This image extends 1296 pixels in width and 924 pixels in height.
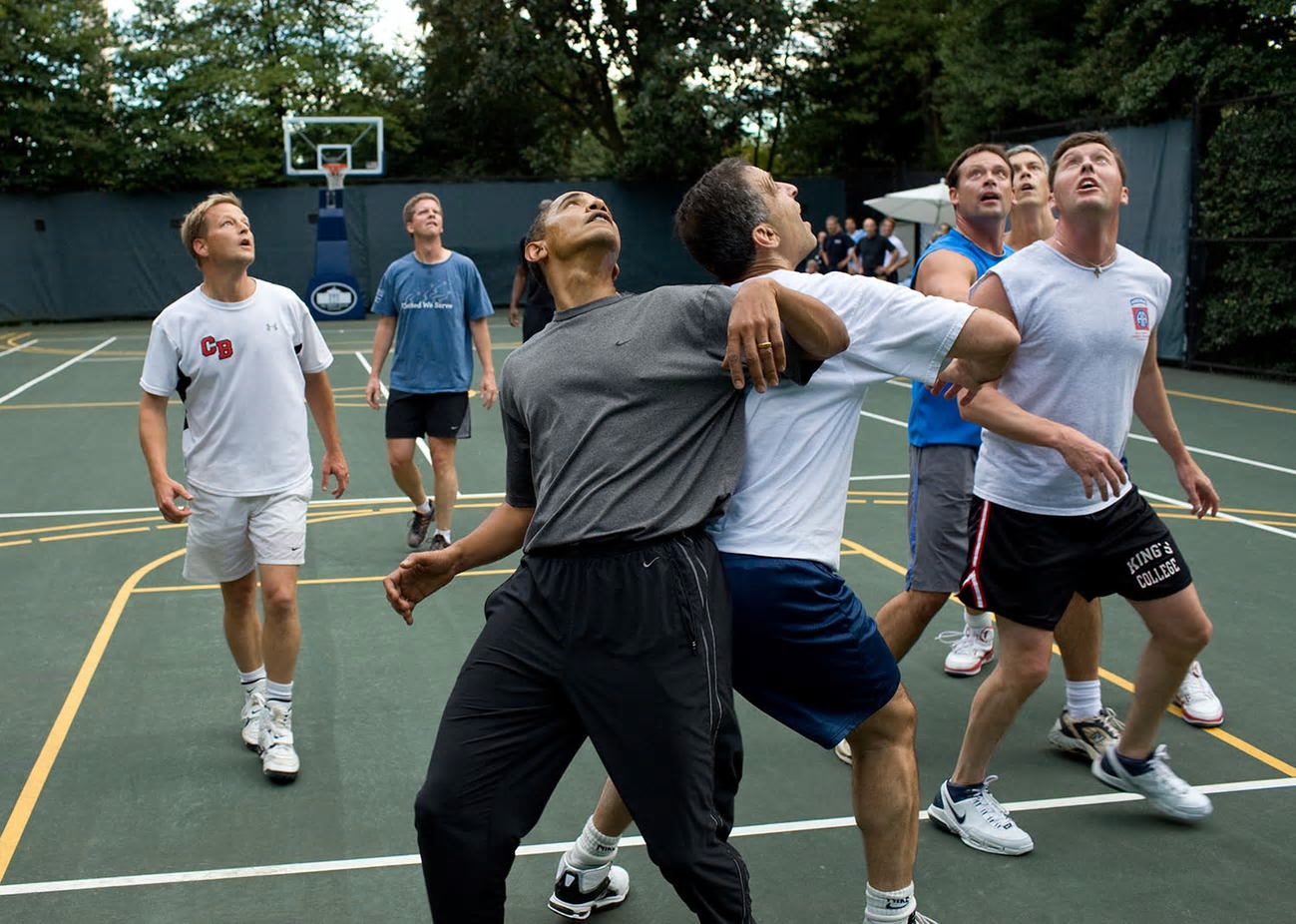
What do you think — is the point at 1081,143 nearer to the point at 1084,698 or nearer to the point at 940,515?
the point at 940,515

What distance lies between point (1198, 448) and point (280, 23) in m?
32.4

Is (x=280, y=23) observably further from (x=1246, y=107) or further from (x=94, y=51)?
(x=1246, y=107)

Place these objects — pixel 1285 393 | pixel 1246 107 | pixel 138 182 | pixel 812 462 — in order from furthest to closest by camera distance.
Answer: pixel 138 182 < pixel 1246 107 < pixel 1285 393 < pixel 812 462

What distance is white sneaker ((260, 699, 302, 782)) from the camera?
4324 millimetres

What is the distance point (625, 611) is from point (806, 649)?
45 cm

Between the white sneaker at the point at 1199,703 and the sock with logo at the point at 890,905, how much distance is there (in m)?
2.05

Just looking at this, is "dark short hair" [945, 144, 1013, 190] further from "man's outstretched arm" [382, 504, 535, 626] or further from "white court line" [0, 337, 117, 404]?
"white court line" [0, 337, 117, 404]

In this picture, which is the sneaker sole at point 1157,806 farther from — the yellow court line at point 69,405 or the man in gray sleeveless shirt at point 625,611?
the yellow court line at point 69,405

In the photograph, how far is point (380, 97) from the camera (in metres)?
37.2

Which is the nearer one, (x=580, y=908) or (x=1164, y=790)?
(x=580, y=908)

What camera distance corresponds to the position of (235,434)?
4.50m

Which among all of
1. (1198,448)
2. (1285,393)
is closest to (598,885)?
(1198,448)

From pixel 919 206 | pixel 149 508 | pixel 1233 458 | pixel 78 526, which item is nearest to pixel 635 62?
pixel 919 206

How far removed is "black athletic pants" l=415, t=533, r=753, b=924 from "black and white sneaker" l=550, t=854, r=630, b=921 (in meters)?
0.83
